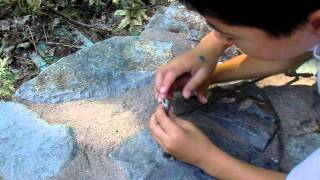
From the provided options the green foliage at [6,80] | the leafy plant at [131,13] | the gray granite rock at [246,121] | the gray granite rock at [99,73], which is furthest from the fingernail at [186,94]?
the leafy plant at [131,13]

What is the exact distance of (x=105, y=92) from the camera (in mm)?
1679

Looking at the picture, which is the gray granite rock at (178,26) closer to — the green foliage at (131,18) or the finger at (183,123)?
the green foliage at (131,18)

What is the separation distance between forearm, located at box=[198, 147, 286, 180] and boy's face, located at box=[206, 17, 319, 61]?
0.89 ft

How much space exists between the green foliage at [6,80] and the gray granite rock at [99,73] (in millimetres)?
239

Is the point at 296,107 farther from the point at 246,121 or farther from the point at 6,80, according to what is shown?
the point at 6,80

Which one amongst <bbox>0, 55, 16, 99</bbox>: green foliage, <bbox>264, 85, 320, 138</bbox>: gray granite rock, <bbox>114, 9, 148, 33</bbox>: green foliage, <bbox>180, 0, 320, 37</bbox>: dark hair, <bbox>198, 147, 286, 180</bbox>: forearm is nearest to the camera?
<bbox>180, 0, 320, 37</bbox>: dark hair

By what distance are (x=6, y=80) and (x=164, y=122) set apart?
905 mm

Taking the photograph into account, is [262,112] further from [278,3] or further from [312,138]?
[278,3]

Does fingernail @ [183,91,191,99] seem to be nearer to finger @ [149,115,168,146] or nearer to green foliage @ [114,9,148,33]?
finger @ [149,115,168,146]

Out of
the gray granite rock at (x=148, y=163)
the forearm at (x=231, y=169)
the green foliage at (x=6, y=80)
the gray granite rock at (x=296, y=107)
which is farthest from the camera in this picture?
the green foliage at (x=6, y=80)

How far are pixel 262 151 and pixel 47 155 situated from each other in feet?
1.90

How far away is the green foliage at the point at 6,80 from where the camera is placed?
1.93 meters

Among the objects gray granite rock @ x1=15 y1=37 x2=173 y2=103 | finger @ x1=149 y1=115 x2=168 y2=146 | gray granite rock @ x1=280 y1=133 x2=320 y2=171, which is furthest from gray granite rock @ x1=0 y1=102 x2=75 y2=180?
gray granite rock @ x1=280 y1=133 x2=320 y2=171

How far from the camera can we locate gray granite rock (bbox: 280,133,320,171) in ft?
4.73
